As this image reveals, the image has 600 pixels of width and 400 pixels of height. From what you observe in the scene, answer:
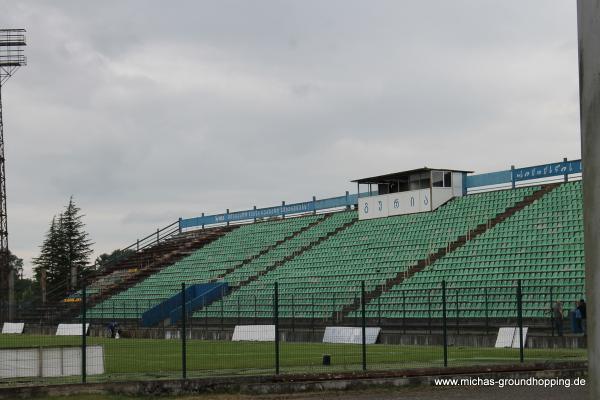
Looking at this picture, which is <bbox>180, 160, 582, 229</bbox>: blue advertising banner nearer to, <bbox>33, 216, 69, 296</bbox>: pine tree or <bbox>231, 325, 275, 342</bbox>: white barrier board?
<bbox>231, 325, 275, 342</bbox>: white barrier board

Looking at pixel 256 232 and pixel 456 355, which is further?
pixel 256 232

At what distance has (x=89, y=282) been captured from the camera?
60.8 m

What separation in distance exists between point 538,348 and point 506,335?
109 centimetres

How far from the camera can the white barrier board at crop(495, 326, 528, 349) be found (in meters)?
26.8

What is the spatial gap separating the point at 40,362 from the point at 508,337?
15.5 metres

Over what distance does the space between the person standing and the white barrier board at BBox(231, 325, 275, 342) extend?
1025cm

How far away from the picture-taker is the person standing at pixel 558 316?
2698 cm

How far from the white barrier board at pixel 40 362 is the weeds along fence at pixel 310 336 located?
2 cm

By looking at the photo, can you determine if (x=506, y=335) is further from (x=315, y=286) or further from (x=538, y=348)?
(x=315, y=286)

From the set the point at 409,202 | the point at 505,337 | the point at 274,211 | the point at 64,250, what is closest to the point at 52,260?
the point at 64,250

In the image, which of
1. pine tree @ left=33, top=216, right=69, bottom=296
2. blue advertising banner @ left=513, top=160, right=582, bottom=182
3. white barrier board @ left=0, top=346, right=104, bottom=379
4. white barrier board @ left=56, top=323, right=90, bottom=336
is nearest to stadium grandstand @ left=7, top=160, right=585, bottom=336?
blue advertising banner @ left=513, top=160, right=582, bottom=182

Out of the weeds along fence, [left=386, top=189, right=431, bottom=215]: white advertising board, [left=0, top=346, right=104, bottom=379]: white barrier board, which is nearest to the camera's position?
[left=0, top=346, right=104, bottom=379]: white barrier board

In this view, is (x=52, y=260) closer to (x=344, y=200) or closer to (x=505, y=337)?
(x=344, y=200)

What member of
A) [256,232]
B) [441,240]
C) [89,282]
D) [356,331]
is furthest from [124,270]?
[356,331]
